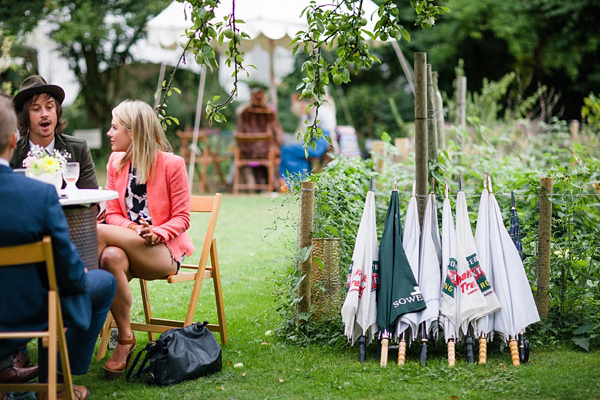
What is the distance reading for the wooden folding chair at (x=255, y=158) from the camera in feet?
34.9

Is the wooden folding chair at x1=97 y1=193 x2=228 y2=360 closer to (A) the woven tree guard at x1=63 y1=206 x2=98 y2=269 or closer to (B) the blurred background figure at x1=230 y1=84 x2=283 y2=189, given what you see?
(A) the woven tree guard at x1=63 y1=206 x2=98 y2=269

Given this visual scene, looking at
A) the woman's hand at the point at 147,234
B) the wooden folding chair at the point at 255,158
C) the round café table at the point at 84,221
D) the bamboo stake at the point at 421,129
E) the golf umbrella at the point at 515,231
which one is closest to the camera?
the round café table at the point at 84,221

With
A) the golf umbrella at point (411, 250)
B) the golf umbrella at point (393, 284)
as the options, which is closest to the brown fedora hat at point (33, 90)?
the golf umbrella at point (393, 284)

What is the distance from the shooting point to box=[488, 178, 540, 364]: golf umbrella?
135 inches

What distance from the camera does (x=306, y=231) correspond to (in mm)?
3863

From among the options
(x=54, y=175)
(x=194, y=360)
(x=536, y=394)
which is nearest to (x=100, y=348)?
(x=194, y=360)

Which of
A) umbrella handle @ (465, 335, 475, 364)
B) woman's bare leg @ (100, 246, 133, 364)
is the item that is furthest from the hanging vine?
umbrella handle @ (465, 335, 475, 364)

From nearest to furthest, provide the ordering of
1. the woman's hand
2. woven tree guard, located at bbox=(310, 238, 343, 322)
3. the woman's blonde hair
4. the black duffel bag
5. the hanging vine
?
the hanging vine, the black duffel bag, the woman's hand, the woman's blonde hair, woven tree guard, located at bbox=(310, 238, 343, 322)

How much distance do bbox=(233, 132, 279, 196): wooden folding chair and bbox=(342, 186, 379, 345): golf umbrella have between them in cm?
717

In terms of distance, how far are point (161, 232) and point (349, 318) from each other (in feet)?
3.67

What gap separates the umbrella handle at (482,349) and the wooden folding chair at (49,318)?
2.05 meters

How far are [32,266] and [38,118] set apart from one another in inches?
62.4

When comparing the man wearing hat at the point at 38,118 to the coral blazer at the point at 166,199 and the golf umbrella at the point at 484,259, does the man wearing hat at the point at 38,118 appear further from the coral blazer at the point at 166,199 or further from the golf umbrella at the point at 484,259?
the golf umbrella at the point at 484,259

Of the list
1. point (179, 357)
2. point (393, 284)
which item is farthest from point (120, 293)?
point (393, 284)
